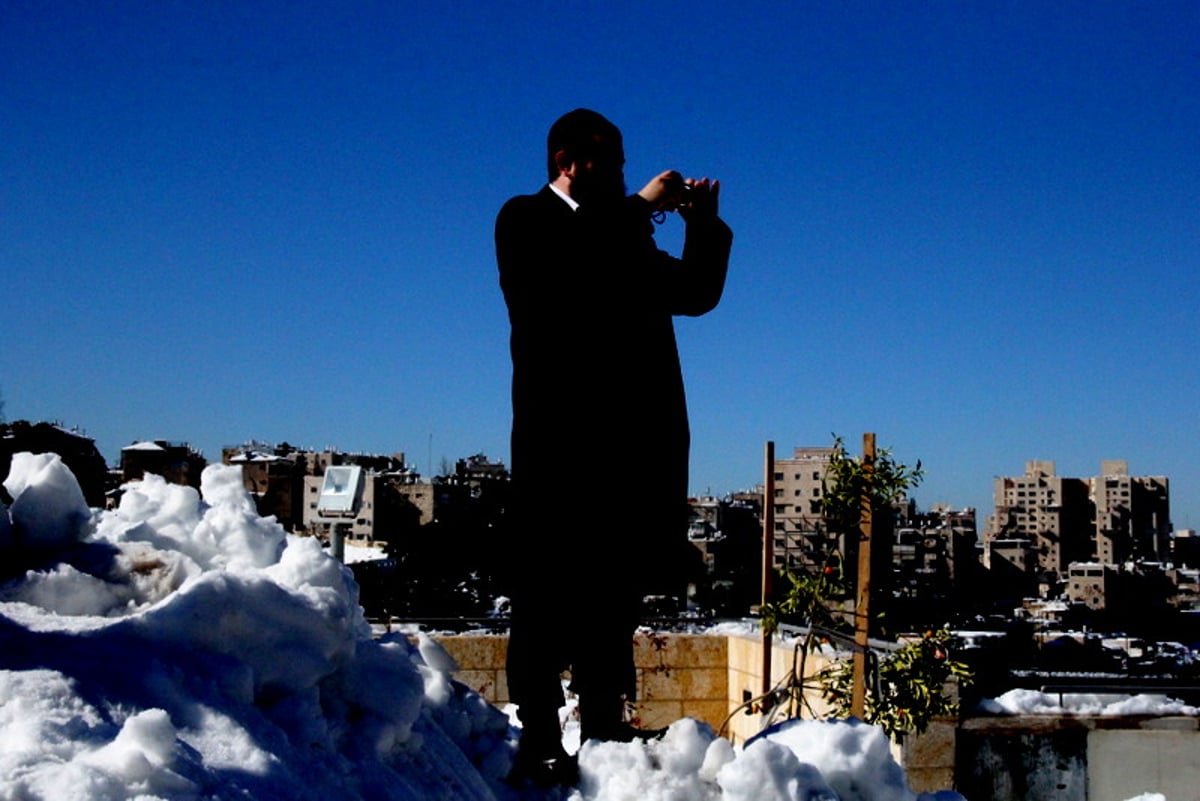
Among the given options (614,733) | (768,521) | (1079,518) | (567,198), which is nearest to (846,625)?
(768,521)

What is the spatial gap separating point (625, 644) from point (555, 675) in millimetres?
233

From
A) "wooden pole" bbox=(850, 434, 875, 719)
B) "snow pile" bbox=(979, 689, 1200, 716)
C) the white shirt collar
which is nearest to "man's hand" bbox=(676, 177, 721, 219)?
the white shirt collar

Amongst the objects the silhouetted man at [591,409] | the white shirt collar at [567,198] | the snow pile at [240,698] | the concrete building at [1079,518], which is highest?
the concrete building at [1079,518]

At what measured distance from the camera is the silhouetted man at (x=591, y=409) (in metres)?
3.20

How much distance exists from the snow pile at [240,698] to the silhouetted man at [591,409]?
318mm

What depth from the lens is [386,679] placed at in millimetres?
2650

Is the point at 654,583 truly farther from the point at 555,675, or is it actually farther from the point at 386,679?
the point at 386,679

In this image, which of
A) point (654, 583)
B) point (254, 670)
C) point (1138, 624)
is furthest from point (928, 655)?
point (1138, 624)

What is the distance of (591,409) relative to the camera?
3.20 meters

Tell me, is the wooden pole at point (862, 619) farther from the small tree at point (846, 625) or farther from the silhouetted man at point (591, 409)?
the silhouetted man at point (591, 409)

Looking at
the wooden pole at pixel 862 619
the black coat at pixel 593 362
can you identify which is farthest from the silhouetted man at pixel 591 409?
the wooden pole at pixel 862 619

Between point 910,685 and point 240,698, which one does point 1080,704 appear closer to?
point 910,685

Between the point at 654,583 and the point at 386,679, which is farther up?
the point at 654,583

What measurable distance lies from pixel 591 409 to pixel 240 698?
4.27 feet
